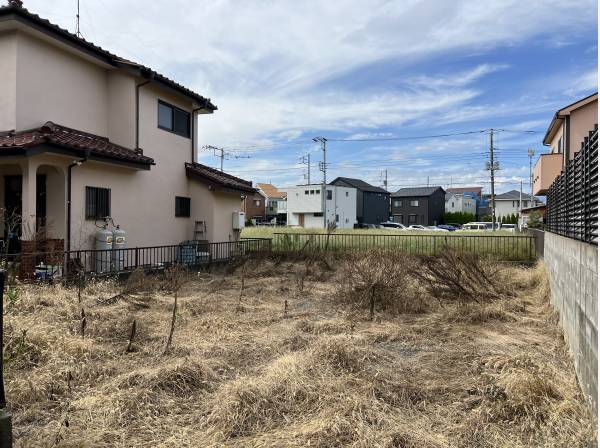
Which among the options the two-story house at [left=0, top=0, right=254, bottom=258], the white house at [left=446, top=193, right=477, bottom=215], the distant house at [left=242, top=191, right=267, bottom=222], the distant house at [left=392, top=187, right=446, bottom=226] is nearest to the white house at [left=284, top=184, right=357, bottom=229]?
the distant house at [left=242, top=191, right=267, bottom=222]

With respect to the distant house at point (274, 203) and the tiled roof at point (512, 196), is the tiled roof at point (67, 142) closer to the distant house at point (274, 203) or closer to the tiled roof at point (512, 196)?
the distant house at point (274, 203)

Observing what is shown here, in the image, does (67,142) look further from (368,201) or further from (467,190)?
(467,190)

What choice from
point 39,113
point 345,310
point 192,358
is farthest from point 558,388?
point 39,113

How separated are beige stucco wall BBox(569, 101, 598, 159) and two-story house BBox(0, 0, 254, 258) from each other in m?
13.6

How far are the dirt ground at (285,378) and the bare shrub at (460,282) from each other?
63 centimetres

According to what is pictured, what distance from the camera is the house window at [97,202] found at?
31.1 feet

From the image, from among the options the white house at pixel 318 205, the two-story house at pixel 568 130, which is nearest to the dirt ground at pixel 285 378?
the two-story house at pixel 568 130

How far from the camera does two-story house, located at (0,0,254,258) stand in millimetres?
8367

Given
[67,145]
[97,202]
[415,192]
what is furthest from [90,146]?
[415,192]

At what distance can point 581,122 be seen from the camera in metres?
16.7

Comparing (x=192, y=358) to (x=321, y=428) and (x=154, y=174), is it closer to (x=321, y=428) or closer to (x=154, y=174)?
(x=321, y=428)

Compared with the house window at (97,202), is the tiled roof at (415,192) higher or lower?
higher

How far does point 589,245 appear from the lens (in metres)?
3.45

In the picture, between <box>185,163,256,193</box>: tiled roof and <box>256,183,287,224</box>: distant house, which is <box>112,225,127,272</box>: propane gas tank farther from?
<box>256,183,287,224</box>: distant house
